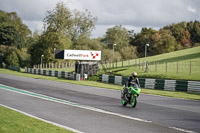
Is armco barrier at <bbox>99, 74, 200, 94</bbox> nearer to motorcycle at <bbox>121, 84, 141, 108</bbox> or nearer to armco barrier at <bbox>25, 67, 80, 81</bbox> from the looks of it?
armco barrier at <bbox>25, 67, 80, 81</bbox>

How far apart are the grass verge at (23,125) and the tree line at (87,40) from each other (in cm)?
6850

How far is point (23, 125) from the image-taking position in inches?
383

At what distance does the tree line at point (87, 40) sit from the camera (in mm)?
81938

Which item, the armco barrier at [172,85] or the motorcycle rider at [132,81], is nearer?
the motorcycle rider at [132,81]

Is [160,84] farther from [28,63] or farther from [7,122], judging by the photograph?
[28,63]

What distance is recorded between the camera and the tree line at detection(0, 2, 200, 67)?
81938mm

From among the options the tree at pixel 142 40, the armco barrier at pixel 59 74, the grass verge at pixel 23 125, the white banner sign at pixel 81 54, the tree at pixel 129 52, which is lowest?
the grass verge at pixel 23 125

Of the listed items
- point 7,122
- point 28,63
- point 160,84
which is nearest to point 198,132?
point 7,122

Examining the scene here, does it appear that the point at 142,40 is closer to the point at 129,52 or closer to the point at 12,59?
the point at 129,52

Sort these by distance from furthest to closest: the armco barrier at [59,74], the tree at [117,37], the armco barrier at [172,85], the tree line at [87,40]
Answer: the tree at [117,37] < the tree line at [87,40] < the armco barrier at [59,74] < the armco barrier at [172,85]

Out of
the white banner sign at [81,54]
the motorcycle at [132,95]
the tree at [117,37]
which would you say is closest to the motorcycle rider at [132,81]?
the motorcycle at [132,95]

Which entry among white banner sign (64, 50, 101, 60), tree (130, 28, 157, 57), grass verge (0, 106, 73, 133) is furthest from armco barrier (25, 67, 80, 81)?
tree (130, 28, 157, 57)

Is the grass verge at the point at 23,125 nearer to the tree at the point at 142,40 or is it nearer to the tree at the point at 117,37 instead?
the tree at the point at 142,40

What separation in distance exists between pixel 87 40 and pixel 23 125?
271 ft
